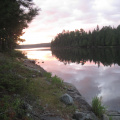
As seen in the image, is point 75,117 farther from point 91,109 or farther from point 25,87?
point 25,87

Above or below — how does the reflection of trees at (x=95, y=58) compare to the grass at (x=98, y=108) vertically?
above

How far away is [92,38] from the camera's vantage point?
10450cm

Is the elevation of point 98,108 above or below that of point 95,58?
below

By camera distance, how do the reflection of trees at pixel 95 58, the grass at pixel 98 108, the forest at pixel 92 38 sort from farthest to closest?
the forest at pixel 92 38 < the reflection of trees at pixel 95 58 < the grass at pixel 98 108

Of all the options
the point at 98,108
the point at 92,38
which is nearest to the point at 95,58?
the point at 98,108

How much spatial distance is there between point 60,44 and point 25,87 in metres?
138

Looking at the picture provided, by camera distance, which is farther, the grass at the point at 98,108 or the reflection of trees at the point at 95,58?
the reflection of trees at the point at 95,58

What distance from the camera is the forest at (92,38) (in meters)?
91.6

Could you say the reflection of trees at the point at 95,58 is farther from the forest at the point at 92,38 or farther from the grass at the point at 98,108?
the forest at the point at 92,38

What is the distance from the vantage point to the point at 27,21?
19.4 feet

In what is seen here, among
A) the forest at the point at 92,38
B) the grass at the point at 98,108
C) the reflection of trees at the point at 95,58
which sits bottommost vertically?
the grass at the point at 98,108

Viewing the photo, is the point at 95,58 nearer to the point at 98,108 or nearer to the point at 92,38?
the point at 98,108

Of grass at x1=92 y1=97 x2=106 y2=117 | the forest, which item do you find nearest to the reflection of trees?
grass at x1=92 y1=97 x2=106 y2=117

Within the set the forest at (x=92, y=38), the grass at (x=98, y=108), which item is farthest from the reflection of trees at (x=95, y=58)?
the forest at (x=92, y=38)
